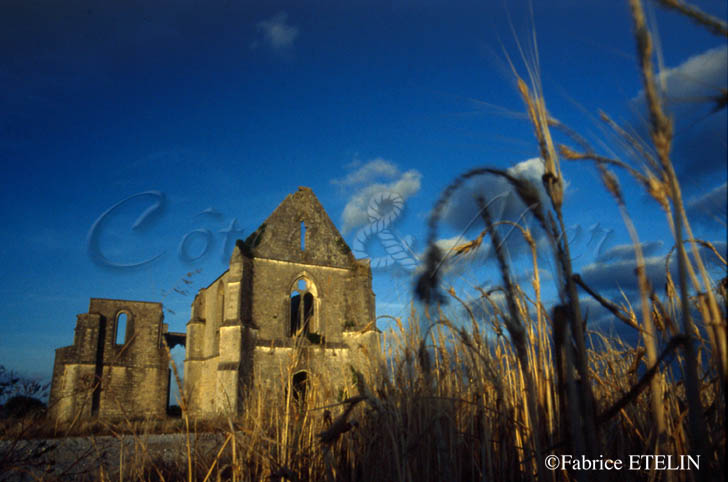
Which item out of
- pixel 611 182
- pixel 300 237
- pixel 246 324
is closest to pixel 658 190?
pixel 611 182

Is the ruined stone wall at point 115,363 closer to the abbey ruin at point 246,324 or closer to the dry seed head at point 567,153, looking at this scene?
the abbey ruin at point 246,324

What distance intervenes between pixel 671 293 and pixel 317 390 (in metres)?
2.57

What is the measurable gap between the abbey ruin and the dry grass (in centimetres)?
1149

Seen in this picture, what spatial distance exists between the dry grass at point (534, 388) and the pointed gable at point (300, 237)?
1441 cm

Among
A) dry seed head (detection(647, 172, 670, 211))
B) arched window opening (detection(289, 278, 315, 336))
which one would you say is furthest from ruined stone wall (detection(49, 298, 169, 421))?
dry seed head (detection(647, 172, 670, 211))

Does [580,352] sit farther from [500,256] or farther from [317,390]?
[317,390]

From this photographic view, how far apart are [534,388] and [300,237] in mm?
17009

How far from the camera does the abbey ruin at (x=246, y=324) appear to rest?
1622 centimetres

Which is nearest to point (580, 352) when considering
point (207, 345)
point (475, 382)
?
point (475, 382)

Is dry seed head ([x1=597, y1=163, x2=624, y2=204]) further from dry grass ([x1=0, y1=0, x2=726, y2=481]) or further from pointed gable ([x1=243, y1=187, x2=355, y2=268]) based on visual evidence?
pointed gable ([x1=243, y1=187, x2=355, y2=268])

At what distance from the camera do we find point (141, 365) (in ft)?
73.2

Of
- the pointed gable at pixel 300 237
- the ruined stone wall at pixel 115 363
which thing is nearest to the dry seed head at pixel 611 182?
the pointed gable at pixel 300 237

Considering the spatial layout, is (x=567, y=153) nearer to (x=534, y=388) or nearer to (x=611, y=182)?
(x=611, y=182)

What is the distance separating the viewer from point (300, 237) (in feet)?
61.1
